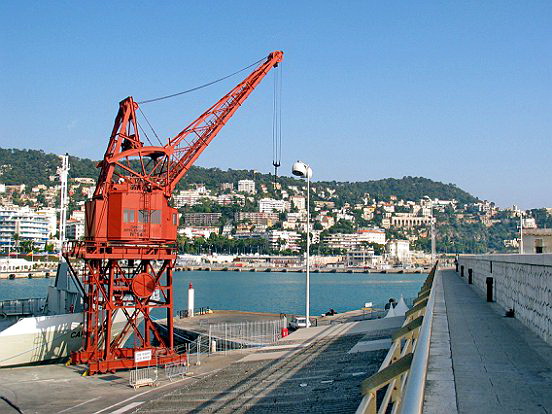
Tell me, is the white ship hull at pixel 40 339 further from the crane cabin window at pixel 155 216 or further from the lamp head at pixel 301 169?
the lamp head at pixel 301 169

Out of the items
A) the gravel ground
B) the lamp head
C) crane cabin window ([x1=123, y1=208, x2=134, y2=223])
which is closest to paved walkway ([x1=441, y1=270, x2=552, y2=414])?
the gravel ground

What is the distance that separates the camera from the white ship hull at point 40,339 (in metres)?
32.2

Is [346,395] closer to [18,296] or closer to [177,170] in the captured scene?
[177,170]

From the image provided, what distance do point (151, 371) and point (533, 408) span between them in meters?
22.5

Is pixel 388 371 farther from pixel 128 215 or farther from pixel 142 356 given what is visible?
pixel 128 215

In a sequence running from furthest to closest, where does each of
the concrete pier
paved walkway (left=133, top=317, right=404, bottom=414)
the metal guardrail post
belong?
paved walkway (left=133, top=317, right=404, bottom=414) → the concrete pier → the metal guardrail post

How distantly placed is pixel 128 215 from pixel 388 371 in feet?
84.3

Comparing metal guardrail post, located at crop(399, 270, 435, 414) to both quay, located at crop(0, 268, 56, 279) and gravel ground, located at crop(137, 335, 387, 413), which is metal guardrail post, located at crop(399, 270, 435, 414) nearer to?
gravel ground, located at crop(137, 335, 387, 413)

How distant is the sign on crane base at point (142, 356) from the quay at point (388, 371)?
4.38ft

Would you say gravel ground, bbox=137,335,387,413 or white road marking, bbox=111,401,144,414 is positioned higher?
gravel ground, bbox=137,335,387,413

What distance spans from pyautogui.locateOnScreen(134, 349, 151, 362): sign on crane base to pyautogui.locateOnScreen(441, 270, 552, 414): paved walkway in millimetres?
15220

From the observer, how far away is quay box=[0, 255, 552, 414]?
24.0 ft

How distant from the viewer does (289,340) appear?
88.6ft

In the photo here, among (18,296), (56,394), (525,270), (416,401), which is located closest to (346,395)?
(525,270)
